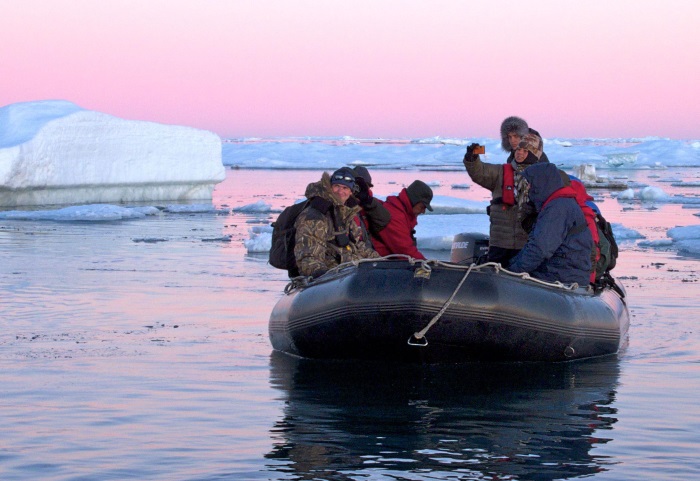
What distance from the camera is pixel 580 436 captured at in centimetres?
483

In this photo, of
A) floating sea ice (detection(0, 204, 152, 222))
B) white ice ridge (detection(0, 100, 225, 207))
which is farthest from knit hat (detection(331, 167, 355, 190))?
white ice ridge (detection(0, 100, 225, 207))

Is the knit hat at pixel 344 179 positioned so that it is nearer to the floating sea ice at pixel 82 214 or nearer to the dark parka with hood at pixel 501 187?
the dark parka with hood at pixel 501 187

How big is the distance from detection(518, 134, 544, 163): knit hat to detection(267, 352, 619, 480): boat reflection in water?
1304 mm

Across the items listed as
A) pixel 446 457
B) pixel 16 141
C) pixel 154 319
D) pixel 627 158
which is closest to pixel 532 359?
pixel 446 457

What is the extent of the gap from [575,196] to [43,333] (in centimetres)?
350

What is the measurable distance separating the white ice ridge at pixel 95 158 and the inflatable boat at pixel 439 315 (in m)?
16.8

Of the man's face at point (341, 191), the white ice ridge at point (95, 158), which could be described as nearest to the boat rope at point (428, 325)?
the man's face at point (341, 191)

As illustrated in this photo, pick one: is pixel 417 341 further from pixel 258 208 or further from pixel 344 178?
pixel 258 208

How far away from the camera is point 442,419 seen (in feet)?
17.0

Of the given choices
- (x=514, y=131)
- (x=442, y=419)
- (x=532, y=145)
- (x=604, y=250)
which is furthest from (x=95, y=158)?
(x=442, y=419)

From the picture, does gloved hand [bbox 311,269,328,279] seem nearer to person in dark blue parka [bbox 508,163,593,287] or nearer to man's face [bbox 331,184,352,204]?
man's face [bbox 331,184,352,204]

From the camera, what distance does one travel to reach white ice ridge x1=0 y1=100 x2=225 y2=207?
23.1 metres

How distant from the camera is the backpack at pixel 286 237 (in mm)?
6926

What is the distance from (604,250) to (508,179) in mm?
735
